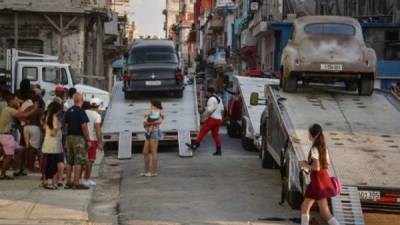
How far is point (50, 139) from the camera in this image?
14.0m

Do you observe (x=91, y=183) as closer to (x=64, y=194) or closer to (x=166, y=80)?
(x=64, y=194)

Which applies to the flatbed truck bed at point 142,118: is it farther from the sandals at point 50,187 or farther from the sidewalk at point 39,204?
the sidewalk at point 39,204

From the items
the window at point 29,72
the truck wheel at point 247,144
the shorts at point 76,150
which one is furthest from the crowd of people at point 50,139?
the window at point 29,72

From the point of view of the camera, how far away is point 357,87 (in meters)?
17.7

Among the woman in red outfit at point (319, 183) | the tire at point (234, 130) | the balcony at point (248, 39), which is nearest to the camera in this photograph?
the woman in red outfit at point (319, 183)

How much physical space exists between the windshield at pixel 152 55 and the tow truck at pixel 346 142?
8.39 metres

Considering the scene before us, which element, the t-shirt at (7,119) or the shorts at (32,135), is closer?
the t-shirt at (7,119)

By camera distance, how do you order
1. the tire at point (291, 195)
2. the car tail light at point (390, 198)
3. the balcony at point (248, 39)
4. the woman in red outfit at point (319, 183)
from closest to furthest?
1. the woman in red outfit at point (319, 183)
2. the car tail light at point (390, 198)
3. the tire at point (291, 195)
4. the balcony at point (248, 39)

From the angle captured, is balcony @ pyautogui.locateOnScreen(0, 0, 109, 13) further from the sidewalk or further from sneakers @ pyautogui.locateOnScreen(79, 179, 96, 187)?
sneakers @ pyautogui.locateOnScreen(79, 179, 96, 187)

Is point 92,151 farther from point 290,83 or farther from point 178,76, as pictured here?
point 178,76

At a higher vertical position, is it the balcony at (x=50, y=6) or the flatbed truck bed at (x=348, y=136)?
the balcony at (x=50, y=6)

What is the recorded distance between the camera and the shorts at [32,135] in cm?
1526

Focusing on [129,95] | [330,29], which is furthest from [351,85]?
[129,95]

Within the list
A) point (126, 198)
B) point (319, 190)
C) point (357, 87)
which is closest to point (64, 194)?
point (126, 198)
